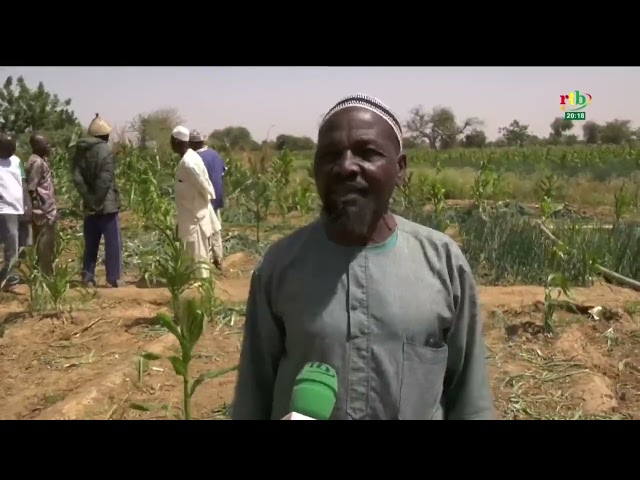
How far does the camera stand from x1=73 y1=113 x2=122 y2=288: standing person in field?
6250mm

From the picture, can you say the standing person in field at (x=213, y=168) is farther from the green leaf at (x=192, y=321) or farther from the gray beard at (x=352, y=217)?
the gray beard at (x=352, y=217)

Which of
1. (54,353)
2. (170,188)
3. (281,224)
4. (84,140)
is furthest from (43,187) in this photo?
(170,188)

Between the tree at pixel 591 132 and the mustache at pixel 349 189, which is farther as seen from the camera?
the tree at pixel 591 132

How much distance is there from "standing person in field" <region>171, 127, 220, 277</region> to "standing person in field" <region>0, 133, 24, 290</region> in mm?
1526

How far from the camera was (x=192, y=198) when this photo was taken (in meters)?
6.44

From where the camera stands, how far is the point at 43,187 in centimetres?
634

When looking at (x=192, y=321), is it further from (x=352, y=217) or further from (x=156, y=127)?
(x=156, y=127)

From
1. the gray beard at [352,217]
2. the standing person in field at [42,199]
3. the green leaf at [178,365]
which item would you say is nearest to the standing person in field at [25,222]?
the standing person in field at [42,199]

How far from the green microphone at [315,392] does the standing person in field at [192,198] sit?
16.5 feet

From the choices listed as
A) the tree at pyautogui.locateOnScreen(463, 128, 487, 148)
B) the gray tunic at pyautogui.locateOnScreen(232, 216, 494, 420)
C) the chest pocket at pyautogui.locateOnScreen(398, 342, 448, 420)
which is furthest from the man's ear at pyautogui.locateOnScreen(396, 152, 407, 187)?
the tree at pyautogui.locateOnScreen(463, 128, 487, 148)

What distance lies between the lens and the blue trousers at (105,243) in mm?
6363

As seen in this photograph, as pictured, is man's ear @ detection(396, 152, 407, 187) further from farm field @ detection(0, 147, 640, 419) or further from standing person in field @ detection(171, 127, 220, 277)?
standing person in field @ detection(171, 127, 220, 277)
